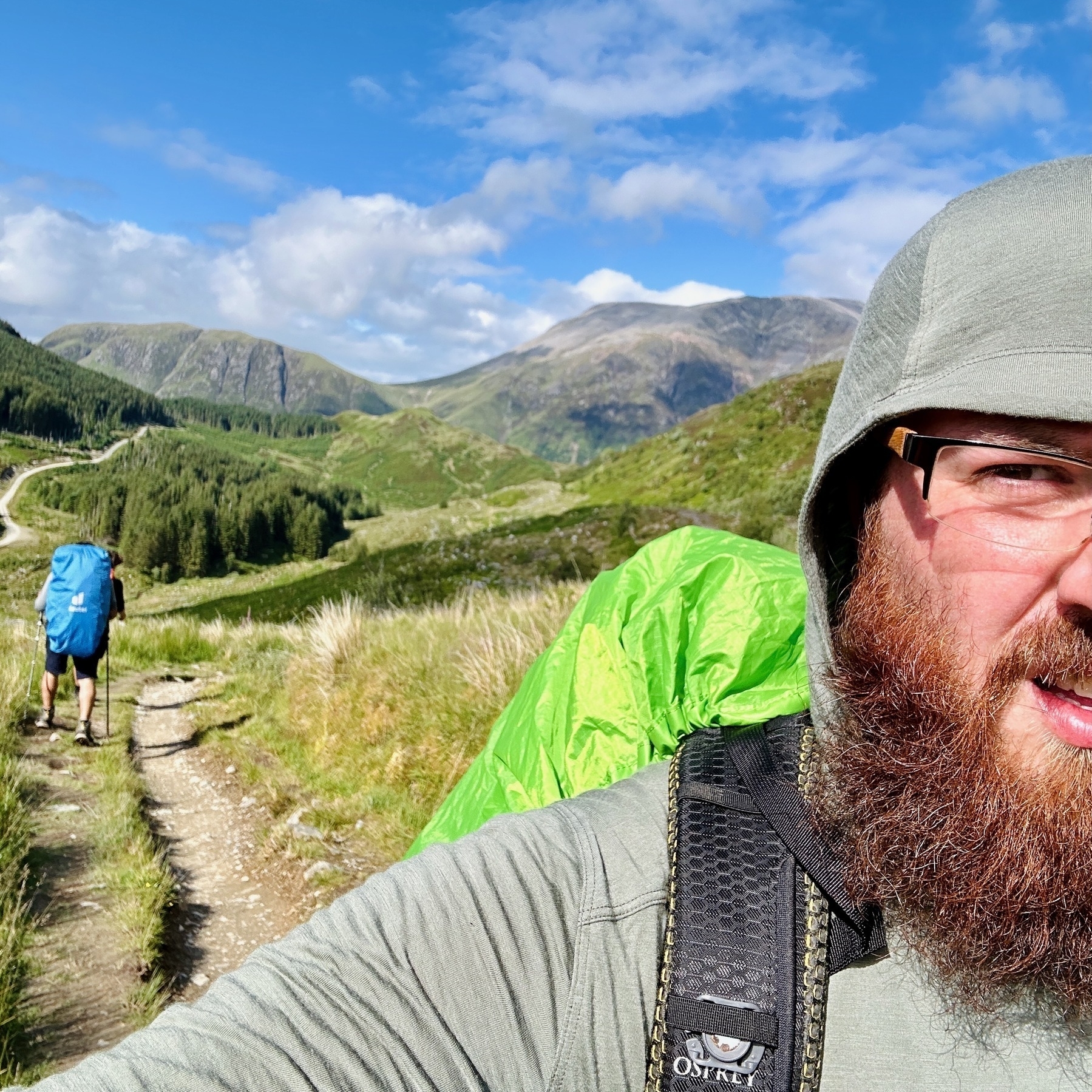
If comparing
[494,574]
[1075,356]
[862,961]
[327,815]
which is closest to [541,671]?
[862,961]

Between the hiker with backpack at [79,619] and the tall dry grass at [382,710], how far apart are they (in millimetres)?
1296

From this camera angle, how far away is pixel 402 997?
965mm


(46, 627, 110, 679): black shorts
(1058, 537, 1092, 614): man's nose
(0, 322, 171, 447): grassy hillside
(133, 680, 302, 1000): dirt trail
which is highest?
(0, 322, 171, 447): grassy hillside

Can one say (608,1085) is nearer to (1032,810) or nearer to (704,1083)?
(704,1083)

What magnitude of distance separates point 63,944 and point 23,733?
401cm

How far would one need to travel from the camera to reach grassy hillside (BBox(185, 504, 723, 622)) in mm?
13414

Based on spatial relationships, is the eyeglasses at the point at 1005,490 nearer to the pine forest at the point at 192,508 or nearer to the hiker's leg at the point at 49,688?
the hiker's leg at the point at 49,688

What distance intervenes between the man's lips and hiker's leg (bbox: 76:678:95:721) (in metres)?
8.00

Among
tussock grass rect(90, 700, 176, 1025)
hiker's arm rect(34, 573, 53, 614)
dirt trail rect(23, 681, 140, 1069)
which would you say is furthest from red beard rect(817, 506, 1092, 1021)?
hiker's arm rect(34, 573, 53, 614)

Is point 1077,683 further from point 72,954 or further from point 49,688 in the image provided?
point 49,688

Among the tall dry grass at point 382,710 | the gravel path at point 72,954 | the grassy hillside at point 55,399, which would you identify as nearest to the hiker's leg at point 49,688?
the tall dry grass at point 382,710

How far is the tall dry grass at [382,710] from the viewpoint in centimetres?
529

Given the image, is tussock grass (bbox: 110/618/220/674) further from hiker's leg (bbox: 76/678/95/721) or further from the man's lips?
the man's lips

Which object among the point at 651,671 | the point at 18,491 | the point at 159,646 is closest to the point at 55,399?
the point at 18,491
